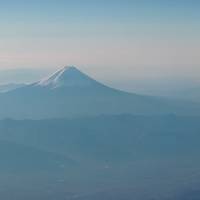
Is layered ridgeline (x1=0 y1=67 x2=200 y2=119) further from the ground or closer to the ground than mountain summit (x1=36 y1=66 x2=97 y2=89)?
closer to the ground

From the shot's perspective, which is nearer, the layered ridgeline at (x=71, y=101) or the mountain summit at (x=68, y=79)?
→ the layered ridgeline at (x=71, y=101)

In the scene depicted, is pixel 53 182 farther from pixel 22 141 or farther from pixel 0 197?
pixel 22 141

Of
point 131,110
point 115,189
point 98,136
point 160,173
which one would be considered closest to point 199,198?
point 115,189

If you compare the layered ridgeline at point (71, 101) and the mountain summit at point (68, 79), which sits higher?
the mountain summit at point (68, 79)

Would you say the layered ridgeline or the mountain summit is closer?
the layered ridgeline

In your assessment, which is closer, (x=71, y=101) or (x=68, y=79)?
(x=71, y=101)

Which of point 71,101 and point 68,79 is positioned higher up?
point 68,79
